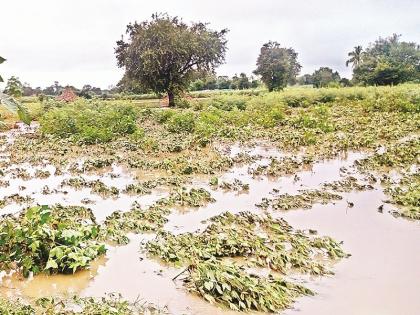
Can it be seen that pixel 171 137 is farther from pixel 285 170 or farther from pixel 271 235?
pixel 271 235

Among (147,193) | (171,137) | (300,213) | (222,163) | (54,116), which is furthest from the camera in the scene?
(54,116)

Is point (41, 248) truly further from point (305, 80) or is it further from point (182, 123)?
point (305, 80)

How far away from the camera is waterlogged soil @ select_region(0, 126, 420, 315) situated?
434 centimetres

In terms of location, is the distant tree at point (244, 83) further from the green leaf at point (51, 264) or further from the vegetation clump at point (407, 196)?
the green leaf at point (51, 264)

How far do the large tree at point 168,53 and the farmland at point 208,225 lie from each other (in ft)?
60.5

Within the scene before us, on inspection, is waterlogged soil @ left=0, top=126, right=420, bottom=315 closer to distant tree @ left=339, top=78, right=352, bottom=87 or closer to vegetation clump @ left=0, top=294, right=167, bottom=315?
vegetation clump @ left=0, top=294, right=167, bottom=315

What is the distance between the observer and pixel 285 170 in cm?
1038

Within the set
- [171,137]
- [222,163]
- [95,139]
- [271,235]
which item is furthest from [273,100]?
[271,235]

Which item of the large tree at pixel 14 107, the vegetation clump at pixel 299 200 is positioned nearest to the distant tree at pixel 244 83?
the vegetation clump at pixel 299 200

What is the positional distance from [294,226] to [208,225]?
4.42 ft

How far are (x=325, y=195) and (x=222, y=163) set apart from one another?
357 centimetres

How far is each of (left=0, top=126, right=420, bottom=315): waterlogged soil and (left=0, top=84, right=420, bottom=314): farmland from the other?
0.07 feet

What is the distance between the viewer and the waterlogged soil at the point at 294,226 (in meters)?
4.34

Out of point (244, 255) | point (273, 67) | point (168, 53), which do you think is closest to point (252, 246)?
point (244, 255)
